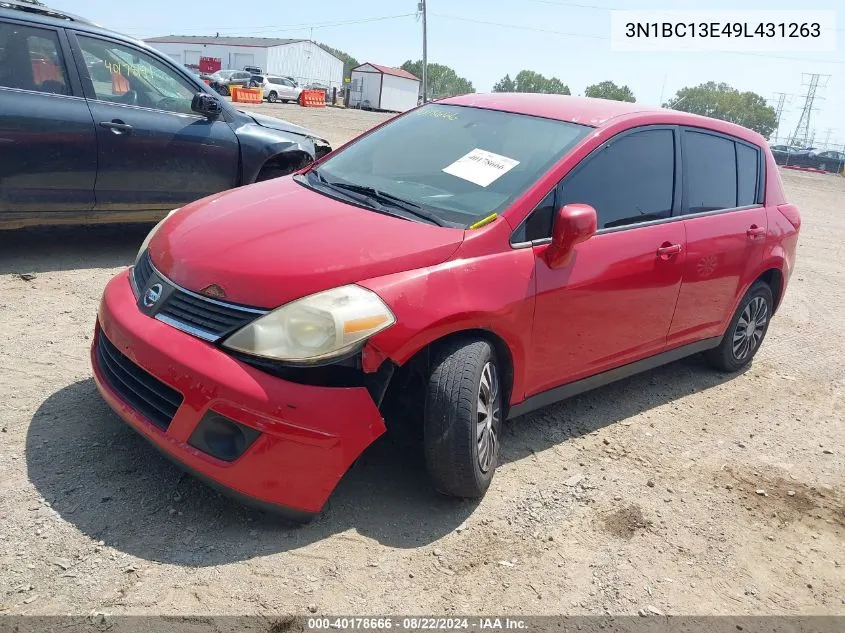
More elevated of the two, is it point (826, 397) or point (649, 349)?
point (649, 349)

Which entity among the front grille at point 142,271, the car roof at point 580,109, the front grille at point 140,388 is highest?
the car roof at point 580,109

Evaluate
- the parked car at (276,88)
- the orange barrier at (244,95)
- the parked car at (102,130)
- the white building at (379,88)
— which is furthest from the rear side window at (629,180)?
the white building at (379,88)

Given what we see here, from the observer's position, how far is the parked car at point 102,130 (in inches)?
195

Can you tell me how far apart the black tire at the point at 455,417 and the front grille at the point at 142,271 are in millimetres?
1296

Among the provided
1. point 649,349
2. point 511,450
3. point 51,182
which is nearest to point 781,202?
point 649,349

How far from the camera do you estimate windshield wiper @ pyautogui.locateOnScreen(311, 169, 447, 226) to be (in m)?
3.22

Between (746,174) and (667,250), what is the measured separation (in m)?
1.36

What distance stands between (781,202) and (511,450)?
2.98 metres

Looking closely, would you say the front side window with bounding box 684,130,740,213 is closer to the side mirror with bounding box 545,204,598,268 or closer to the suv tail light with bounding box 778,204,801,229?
the suv tail light with bounding box 778,204,801,229

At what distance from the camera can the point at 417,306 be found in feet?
9.16

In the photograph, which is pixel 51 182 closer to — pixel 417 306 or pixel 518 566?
pixel 417 306

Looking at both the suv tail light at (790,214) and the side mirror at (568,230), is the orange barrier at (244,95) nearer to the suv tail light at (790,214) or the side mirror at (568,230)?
the suv tail light at (790,214)

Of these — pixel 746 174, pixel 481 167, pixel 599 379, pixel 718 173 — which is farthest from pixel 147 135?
pixel 746 174

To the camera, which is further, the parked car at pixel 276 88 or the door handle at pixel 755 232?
the parked car at pixel 276 88
